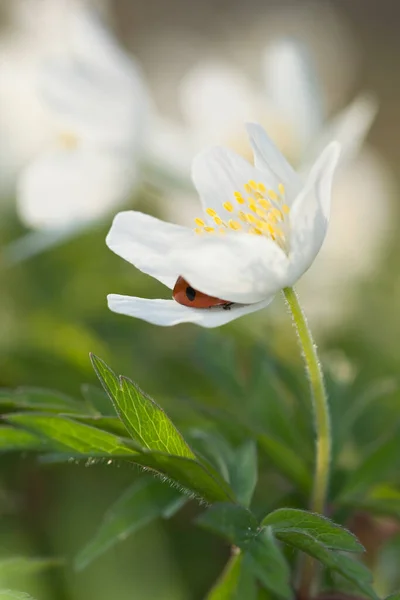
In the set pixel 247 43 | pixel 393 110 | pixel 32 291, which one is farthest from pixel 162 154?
pixel 393 110

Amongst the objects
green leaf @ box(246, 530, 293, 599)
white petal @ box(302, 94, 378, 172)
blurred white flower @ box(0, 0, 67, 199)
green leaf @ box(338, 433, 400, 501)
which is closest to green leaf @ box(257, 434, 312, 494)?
green leaf @ box(338, 433, 400, 501)

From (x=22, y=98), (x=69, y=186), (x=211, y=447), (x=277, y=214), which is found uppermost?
(x=22, y=98)

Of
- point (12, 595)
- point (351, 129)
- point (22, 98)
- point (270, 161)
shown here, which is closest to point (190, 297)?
point (270, 161)

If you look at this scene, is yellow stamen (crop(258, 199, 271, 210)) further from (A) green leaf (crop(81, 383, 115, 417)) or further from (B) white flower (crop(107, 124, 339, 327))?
(A) green leaf (crop(81, 383, 115, 417))

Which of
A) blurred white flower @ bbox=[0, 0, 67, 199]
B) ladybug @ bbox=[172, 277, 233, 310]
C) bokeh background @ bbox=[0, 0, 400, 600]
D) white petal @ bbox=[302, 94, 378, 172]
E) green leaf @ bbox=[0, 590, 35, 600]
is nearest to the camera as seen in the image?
green leaf @ bbox=[0, 590, 35, 600]

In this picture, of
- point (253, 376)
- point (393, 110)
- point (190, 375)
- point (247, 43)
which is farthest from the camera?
point (393, 110)

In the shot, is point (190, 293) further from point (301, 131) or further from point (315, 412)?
point (301, 131)

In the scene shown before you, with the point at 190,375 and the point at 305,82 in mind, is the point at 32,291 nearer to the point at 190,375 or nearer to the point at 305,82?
the point at 190,375
